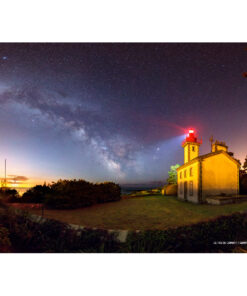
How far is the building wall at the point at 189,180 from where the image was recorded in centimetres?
540

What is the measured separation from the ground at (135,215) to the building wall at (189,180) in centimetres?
63

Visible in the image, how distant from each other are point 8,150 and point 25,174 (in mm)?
826

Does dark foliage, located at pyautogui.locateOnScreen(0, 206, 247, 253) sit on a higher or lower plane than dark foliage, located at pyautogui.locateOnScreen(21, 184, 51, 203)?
lower

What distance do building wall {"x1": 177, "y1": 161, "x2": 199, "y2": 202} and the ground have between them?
625 millimetres

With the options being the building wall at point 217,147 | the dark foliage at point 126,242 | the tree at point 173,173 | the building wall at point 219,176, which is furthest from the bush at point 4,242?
the building wall at point 219,176

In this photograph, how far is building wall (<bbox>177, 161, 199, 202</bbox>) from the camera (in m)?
5.40

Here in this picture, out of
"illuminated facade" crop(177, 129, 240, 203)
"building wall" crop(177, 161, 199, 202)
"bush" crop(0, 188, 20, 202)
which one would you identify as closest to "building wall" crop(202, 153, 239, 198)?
"illuminated facade" crop(177, 129, 240, 203)

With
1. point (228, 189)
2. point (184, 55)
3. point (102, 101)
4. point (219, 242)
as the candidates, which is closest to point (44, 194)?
point (102, 101)

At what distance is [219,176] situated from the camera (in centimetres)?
642

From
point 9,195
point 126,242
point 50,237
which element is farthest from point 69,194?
point 126,242

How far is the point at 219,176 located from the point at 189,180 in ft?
4.45

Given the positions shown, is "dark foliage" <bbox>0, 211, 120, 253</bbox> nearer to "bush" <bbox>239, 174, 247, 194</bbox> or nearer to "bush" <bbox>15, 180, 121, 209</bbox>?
"bush" <bbox>15, 180, 121, 209</bbox>

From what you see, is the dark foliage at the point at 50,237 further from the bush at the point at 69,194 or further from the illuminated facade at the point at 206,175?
the illuminated facade at the point at 206,175

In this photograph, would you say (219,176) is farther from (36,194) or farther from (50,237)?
(36,194)
